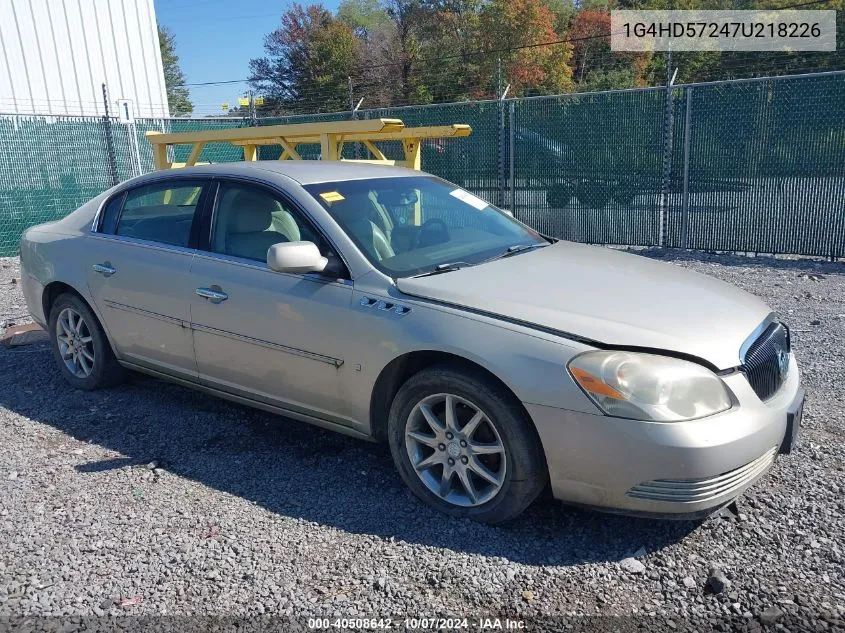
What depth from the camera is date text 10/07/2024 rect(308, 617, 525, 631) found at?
8.68ft

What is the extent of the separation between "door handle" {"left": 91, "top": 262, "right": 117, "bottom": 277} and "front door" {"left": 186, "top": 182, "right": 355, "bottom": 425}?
2.76 feet

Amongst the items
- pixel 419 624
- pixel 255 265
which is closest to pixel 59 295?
pixel 255 265

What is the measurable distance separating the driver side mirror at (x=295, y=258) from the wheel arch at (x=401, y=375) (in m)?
0.65

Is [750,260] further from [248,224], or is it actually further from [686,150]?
[248,224]

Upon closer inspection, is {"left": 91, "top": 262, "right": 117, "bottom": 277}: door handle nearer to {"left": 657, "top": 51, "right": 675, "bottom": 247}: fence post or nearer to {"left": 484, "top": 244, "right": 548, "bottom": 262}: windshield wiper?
{"left": 484, "top": 244, "right": 548, "bottom": 262}: windshield wiper

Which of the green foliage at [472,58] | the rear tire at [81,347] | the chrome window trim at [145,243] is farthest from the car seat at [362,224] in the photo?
the green foliage at [472,58]

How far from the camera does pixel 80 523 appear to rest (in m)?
3.40

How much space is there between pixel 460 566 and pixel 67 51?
56.2 ft

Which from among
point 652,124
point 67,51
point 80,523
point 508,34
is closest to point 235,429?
point 80,523

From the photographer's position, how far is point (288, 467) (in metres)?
3.96

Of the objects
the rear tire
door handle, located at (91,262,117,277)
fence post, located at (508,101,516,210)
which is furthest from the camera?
fence post, located at (508,101,516,210)

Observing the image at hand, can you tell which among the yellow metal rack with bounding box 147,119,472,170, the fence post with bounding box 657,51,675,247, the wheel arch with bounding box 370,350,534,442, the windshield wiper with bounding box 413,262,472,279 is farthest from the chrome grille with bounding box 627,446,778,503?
the fence post with bounding box 657,51,675,247

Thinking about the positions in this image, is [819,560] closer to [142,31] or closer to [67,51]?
[67,51]

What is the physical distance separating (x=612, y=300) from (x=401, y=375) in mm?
1048
